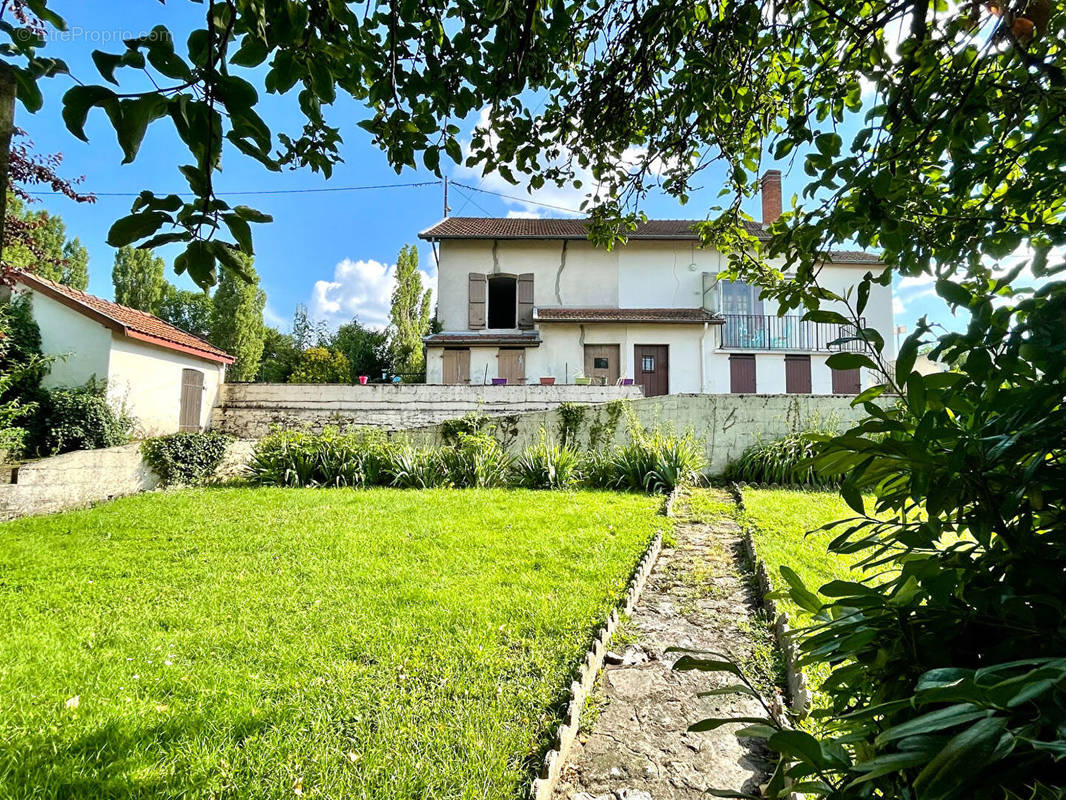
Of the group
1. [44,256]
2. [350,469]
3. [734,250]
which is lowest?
[350,469]

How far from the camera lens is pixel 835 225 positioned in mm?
1482

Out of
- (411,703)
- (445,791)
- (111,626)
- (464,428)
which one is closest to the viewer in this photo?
(445,791)

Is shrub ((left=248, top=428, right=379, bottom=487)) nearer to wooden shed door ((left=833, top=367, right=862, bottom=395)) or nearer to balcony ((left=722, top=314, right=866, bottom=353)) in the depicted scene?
balcony ((left=722, top=314, right=866, bottom=353))

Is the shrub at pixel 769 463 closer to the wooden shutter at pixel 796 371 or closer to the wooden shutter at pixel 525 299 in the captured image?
the wooden shutter at pixel 796 371

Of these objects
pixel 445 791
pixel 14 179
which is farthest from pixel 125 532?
pixel 445 791

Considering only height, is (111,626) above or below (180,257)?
below

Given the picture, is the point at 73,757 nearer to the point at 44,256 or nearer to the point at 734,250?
the point at 734,250

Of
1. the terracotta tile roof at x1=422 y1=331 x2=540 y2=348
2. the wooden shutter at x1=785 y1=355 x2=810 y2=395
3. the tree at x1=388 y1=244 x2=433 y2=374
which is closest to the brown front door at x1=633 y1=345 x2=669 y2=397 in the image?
the terracotta tile roof at x1=422 y1=331 x2=540 y2=348

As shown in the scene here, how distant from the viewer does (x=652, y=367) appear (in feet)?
52.4

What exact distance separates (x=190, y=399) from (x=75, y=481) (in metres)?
3.65

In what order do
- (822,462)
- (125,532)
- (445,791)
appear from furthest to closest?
1. (125,532)
2. (445,791)
3. (822,462)

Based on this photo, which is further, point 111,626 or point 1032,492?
point 111,626

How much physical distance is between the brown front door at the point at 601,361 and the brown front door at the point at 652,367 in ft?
2.33

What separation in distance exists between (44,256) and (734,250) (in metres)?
9.89
